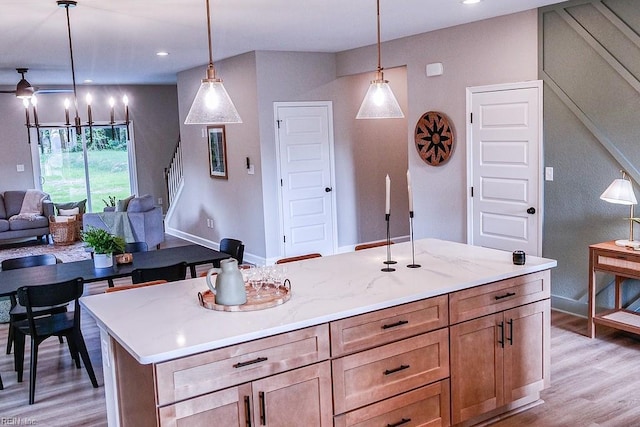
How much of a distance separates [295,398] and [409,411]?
694 mm

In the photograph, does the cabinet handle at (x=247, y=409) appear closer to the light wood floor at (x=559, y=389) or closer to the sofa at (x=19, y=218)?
the light wood floor at (x=559, y=389)

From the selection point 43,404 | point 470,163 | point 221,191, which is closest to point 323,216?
point 221,191

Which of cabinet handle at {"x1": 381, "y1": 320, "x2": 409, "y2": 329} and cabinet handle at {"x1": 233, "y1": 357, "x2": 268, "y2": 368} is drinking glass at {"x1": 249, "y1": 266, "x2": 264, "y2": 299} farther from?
cabinet handle at {"x1": 381, "y1": 320, "x2": 409, "y2": 329}

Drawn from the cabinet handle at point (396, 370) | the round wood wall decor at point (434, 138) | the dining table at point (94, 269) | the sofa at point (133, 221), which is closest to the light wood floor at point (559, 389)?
the dining table at point (94, 269)

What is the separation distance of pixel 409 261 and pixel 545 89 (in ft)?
8.36

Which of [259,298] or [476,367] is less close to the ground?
[259,298]

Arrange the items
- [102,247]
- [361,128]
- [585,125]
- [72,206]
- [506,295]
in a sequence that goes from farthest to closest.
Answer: [72,206] < [361,128] < [585,125] < [102,247] < [506,295]

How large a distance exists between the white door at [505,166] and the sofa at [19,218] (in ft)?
23.9

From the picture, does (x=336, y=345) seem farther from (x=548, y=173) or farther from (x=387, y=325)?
(x=548, y=173)

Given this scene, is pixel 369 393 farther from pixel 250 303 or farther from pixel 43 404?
pixel 43 404

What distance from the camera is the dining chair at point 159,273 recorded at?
4.40 meters

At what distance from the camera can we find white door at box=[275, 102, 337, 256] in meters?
7.63

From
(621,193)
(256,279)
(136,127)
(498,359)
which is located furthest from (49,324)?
(136,127)

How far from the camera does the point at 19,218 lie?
393 inches
